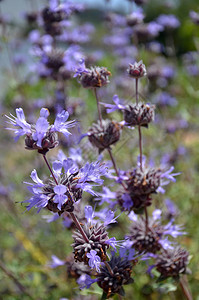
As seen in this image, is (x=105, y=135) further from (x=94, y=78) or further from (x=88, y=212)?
(x=88, y=212)

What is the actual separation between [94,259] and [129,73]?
89 cm

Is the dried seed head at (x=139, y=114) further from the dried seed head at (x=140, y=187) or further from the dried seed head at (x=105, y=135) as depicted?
the dried seed head at (x=140, y=187)

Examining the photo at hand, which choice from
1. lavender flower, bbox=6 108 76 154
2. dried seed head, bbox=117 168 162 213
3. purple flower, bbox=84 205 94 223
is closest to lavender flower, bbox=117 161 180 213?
dried seed head, bbox=117 168 162 213

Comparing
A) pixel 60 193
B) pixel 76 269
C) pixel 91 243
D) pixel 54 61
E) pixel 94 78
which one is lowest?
pixel 76 269

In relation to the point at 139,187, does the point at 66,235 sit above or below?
below

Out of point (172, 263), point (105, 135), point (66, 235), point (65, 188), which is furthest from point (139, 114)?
point (66, 235)

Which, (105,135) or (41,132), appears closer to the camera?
(41,132)

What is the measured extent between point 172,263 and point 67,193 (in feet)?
2.78

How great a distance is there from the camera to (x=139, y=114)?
172cm

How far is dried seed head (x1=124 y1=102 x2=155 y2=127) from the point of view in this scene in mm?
1721

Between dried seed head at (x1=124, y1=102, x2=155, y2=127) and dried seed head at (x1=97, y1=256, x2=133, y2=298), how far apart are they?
65 centimetres

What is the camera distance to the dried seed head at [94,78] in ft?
5.74

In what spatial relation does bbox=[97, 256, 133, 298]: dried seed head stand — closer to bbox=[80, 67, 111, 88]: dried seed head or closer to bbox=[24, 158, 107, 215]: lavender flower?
bbox=[24, 158, 107, 215]: lavender flower

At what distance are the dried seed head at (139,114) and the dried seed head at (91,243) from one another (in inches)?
22.0
